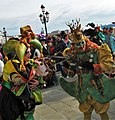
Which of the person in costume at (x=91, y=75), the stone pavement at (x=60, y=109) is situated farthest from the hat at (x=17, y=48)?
the stone pavement at (x=60, y=109)

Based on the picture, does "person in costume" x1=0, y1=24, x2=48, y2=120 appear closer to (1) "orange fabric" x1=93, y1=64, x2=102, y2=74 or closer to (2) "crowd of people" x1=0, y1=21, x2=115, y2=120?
(2) "crowd of people" x1=0, y1=21, x2=115, y2=120

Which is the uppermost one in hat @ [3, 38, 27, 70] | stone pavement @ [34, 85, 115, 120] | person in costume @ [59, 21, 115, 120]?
hat @ [3, 38, 27, 70]

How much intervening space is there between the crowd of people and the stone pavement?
90cm

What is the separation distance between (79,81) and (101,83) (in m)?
0.32

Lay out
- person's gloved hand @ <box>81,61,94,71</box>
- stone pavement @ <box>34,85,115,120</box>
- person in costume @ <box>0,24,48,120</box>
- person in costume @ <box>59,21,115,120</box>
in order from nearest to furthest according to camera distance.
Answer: person in costume @ <box>0,24,48,120</box> < person in costume @ <box>59,21,115,120</box> < person's gloved hand @ <box>81,61,94,71</box> < stone pavement @ <box>34,85,115,120</box>

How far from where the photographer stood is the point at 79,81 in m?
3.81

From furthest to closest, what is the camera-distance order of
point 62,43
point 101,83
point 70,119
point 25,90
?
1. point 62,43
2. point 70,119
3. point 101,83
4. point 25,90

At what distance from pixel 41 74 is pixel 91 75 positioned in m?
0.74

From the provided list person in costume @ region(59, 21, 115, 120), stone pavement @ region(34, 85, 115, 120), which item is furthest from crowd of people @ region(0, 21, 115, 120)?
stone pavement @ region(34, 85, 115, 120)

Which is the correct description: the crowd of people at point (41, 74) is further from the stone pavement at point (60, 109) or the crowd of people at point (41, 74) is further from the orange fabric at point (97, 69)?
the stone pavement at point (60, 109)

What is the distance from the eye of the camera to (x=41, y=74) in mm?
3396

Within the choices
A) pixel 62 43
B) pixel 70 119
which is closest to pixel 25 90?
pixel 70 119

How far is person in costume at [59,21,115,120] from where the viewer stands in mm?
3592

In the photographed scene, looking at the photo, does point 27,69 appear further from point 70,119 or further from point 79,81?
point 70,119
